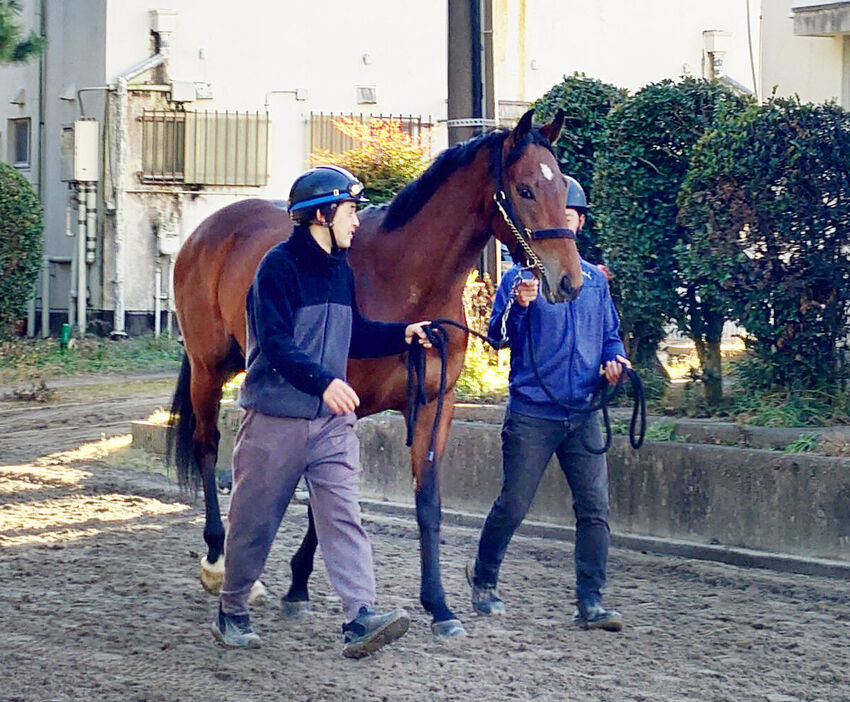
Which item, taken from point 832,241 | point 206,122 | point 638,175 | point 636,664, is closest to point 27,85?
point 206,122

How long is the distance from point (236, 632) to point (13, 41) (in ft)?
32.6

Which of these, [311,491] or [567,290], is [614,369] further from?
[311,491]

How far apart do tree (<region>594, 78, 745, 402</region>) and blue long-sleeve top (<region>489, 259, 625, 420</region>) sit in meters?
2.55

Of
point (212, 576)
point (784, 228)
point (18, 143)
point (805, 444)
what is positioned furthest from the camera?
point (18, 143)

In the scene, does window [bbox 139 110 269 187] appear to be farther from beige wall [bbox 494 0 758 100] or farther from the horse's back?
the horse's back

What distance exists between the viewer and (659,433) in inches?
332

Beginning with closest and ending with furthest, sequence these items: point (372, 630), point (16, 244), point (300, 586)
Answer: point (372, 630)
point (300, 586)
point (16, 244)

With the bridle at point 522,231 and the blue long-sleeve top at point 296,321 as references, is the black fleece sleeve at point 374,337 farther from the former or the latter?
the bridle at point 522,231

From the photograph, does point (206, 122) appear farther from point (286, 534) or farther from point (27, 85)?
point (286, 534)

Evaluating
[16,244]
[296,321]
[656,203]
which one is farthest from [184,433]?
[16,244]

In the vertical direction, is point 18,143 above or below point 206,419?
above

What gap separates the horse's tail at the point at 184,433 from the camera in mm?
8344

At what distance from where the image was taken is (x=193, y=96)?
65.0 ft

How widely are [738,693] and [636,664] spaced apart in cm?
52
